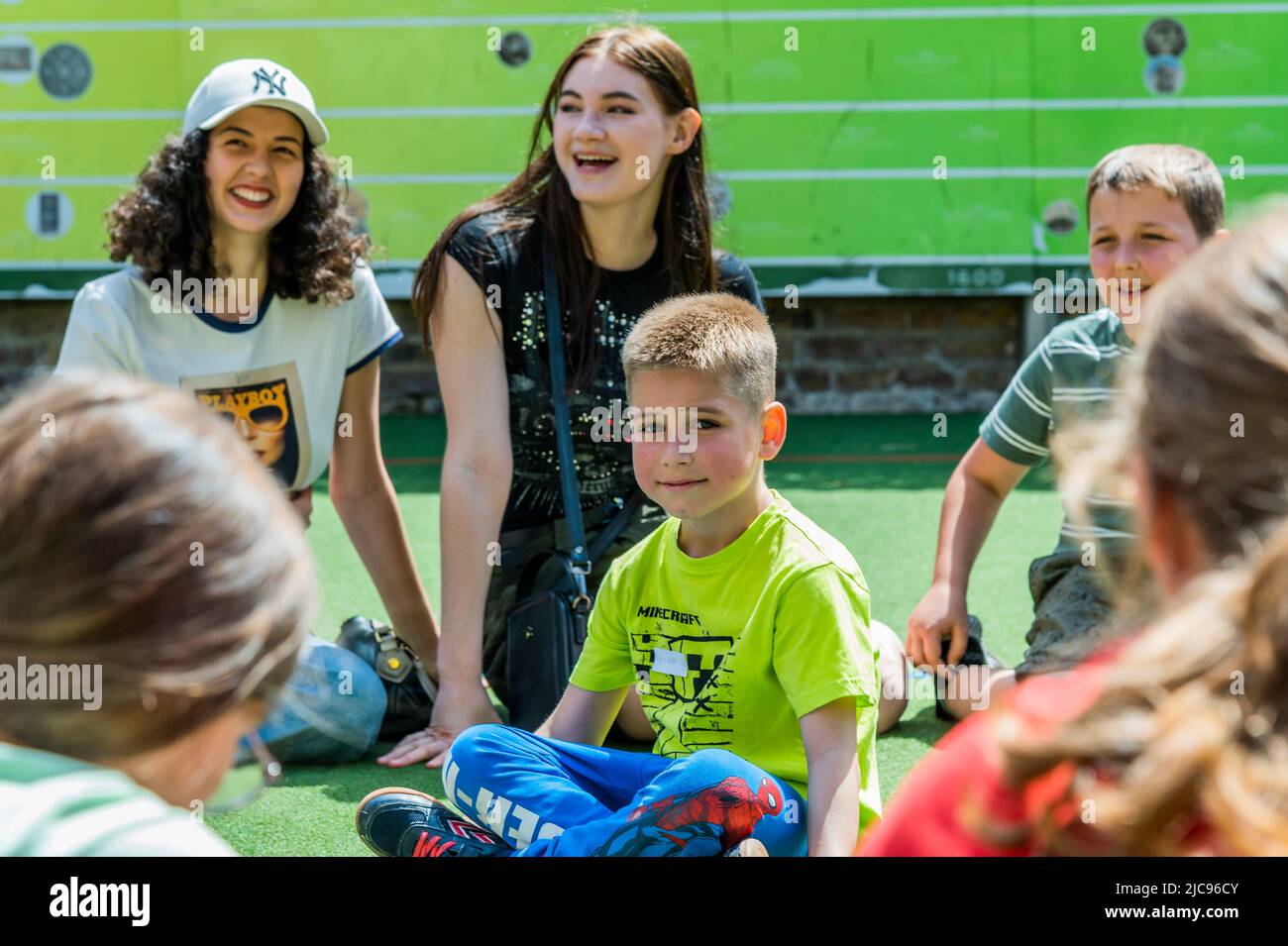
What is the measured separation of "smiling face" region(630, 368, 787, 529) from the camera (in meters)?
2.45

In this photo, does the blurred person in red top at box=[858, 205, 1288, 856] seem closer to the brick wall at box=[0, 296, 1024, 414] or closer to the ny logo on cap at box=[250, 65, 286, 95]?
the ny logo on cap at box=[250, 65, 286, 95]

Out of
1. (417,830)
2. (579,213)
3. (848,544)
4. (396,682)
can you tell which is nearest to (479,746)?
(417,830)

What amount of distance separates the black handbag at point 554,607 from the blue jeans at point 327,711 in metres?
0.32

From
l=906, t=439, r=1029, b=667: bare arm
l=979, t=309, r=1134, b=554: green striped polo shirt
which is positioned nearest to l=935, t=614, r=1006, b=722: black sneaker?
l=906, t=439, r=1029, b=667: bare arm

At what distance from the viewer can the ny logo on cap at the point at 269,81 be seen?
11.4 ft

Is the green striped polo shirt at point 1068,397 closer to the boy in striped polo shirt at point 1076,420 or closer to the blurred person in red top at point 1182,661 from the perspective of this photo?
→ the boy in striped polo shirt at point 1076,420

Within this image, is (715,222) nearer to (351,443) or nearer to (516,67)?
(351,443)

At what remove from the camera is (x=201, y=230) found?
3.48 m

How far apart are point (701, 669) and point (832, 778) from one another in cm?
32

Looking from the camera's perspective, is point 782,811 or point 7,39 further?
point 7,39

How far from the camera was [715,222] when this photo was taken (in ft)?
12.6

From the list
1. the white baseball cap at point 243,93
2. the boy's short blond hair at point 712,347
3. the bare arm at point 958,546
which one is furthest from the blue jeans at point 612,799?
the white baseball cap at point 243,93
